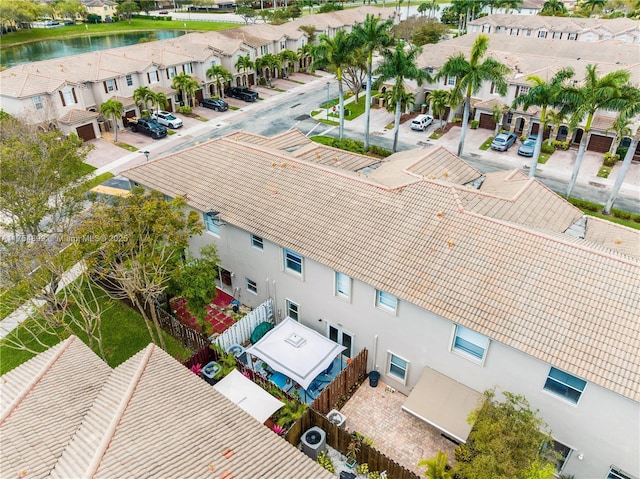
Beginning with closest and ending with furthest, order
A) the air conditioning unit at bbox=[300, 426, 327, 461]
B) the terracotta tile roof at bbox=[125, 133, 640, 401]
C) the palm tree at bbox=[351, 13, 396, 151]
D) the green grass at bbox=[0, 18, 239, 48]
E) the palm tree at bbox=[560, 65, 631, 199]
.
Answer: the terracotta tile roof at bbox=[125, 133, 640, 401] < the air conditioning unit at bbox=[300, 426, 327, 461] < the palm tree at bbox=[560, 65, 631, 199] < the palm tree at bbox=[351, 13, 396, 151] < the green grass at bbox=[0, 18, 239, 48]

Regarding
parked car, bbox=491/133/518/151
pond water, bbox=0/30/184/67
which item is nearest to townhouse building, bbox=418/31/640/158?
parked car, bbox=491/133/518/151

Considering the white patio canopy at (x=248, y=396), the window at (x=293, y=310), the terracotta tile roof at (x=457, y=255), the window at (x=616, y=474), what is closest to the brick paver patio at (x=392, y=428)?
the white patio canopy at (x=248, y=396)

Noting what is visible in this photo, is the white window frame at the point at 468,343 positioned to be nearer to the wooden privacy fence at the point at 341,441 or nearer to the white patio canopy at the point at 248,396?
the wooden privacy fence at the point at 341,441

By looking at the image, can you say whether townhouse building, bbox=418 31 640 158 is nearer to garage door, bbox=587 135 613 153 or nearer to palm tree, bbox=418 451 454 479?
garage door, bbox=587 135 613 153

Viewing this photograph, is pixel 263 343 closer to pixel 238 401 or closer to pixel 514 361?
pixel 238 401

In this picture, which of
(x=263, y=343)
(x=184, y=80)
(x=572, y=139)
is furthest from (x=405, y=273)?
(x=184, y=80)


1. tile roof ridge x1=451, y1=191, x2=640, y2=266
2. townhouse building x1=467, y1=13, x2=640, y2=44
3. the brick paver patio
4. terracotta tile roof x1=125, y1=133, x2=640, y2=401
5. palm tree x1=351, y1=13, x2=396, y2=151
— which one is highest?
palm tree x1=351, y1=13, x2=396, y2=151
